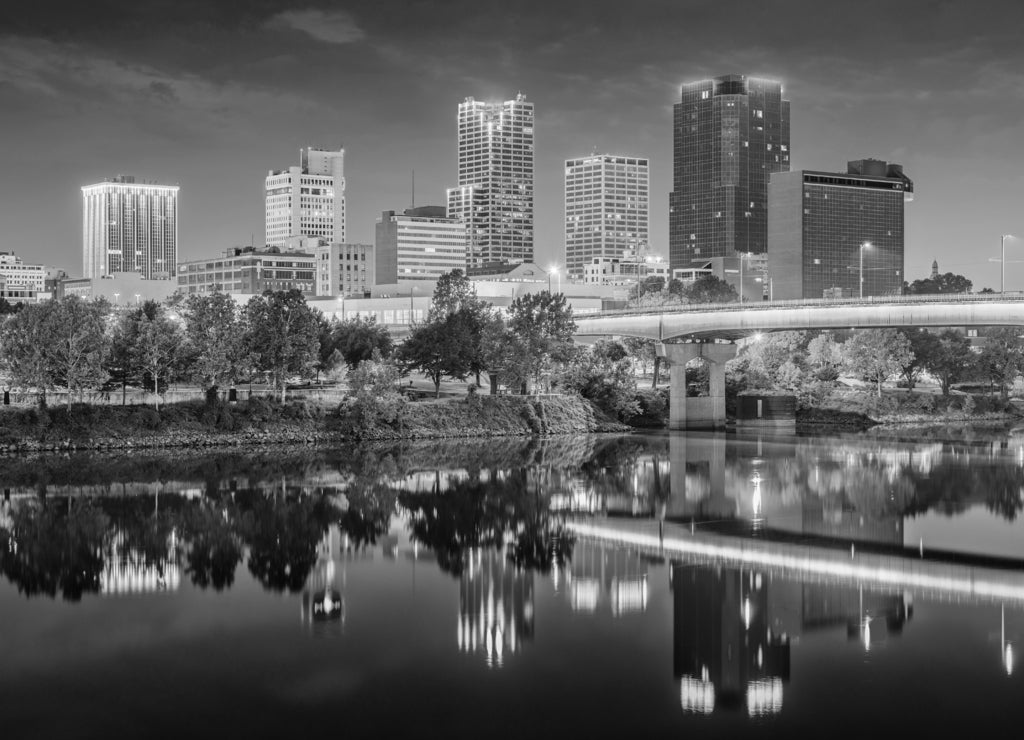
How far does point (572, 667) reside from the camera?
3139cm

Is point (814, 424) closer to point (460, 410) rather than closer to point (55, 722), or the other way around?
point (460, 410)

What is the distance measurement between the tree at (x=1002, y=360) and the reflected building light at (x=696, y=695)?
376 ft

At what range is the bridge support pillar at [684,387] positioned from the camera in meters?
117

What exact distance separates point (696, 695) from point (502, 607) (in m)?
9.55

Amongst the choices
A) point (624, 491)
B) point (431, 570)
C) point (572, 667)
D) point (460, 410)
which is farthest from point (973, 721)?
point (460, 410)

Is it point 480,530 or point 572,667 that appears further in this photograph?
point 480,530

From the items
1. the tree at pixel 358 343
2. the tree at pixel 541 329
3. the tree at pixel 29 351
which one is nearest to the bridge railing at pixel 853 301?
the tree at pixel 541 329

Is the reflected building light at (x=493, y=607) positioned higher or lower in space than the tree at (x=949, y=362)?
lower

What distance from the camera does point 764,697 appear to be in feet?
96.1

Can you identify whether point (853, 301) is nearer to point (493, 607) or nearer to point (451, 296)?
point (451, 296)

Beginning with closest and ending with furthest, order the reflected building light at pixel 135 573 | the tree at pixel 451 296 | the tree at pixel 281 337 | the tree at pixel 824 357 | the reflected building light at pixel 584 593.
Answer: the reflected building light at pixel 584 593 → the reflected building light at pixel 135 573 → the tree at pixel 281 337 → the tree at pixel 451 296 → the tree at pixel 824 357

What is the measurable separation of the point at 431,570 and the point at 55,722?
18030 millimetres

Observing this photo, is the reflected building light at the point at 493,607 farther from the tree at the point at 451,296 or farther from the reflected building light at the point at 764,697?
the tree at the point at 451,296

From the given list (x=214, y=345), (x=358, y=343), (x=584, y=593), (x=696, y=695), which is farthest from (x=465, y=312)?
(x=696, y=695)
